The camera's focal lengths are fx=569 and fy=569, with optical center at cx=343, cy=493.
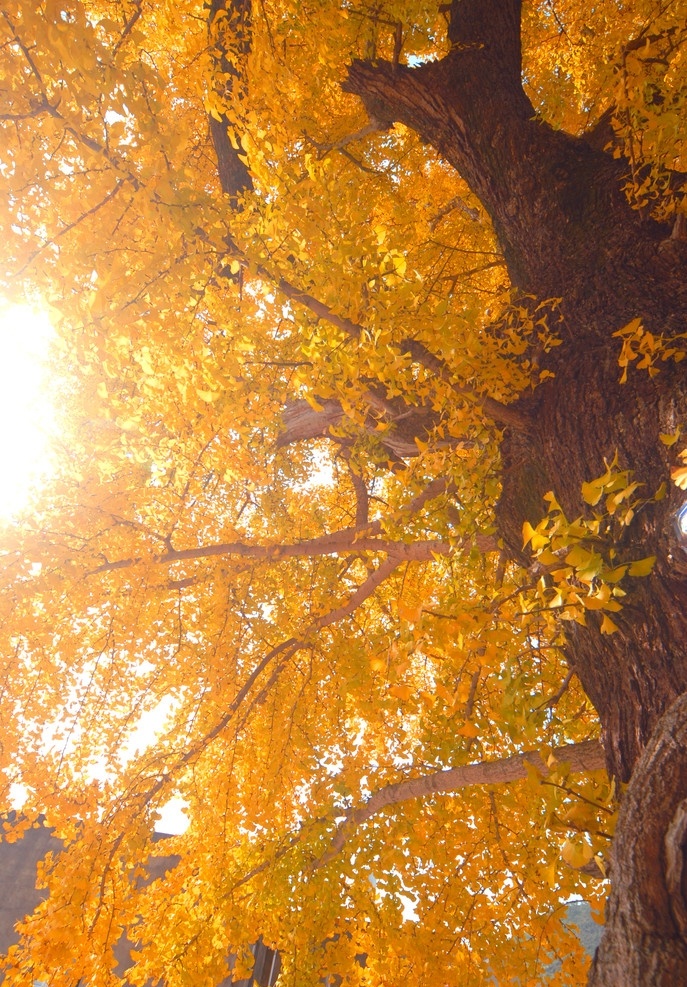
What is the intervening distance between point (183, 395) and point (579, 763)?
9.67 ft

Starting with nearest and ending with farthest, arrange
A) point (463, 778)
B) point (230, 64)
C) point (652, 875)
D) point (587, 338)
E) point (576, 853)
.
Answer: point (576, 853) → point (652, 875) → point (587, 338) → point (463, 778) → point (230, 64)

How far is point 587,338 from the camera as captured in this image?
2.78m

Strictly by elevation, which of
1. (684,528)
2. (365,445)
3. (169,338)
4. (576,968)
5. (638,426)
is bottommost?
(576,968)

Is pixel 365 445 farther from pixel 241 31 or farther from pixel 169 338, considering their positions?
pixel 241 31

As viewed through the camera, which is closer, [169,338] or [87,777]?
[169,338]

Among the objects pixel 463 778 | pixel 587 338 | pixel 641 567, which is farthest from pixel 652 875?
pixel 587 338

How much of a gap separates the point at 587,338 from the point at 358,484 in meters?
2.63

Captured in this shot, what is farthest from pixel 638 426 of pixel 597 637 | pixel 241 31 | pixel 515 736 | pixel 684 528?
pixel 241 31

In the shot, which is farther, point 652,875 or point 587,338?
point 587,338

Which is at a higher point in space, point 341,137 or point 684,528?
point 341,137

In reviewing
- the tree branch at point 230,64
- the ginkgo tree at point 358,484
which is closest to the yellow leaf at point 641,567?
the ginkgo tree at point 358,484

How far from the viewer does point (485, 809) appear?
14.0 ft

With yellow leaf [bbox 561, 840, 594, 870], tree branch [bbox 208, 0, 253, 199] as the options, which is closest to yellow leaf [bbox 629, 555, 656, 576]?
yellow leaf [bbox 561, 840, 594, 870]

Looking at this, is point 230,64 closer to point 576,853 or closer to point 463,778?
point 463,778
